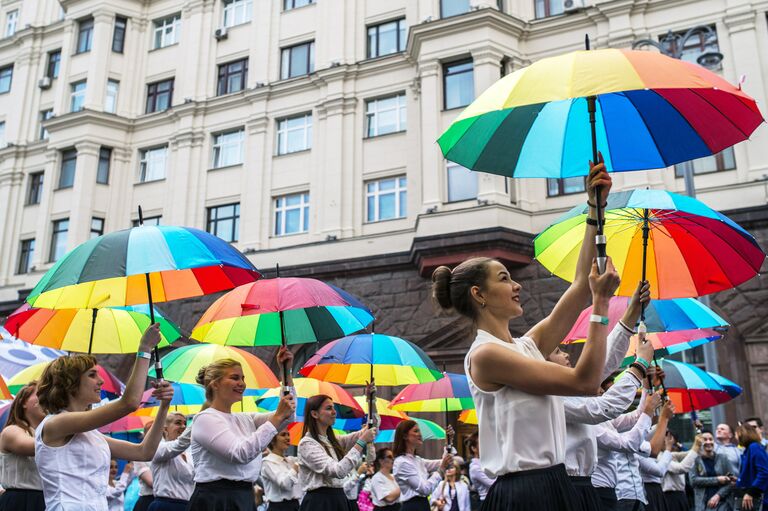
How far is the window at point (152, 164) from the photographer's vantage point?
27.2m

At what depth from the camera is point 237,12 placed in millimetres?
27312

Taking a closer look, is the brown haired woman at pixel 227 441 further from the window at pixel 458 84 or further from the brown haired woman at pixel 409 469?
the window at pixel 458 84

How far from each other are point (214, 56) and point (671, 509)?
74.5 feet

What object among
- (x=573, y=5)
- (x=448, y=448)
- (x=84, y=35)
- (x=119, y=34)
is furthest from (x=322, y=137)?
(x=448, y=448)

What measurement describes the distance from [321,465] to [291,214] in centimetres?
1746

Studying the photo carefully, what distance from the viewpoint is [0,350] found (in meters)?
9.74

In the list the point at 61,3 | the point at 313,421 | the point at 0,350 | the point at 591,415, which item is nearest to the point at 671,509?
the point at 313,421

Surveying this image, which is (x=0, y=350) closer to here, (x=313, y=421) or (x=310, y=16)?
(x=313, y=421)

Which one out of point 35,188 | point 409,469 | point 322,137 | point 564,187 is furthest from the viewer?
point 35,188

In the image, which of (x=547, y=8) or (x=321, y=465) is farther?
(x=547, y=8)

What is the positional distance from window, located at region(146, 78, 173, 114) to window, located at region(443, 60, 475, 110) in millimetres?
11702

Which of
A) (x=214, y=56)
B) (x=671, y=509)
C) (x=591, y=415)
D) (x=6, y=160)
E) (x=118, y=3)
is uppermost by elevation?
(x=118, y=3)

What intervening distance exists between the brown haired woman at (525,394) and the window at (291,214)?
2022 centimetres

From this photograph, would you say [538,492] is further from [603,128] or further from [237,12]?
[237,12]
